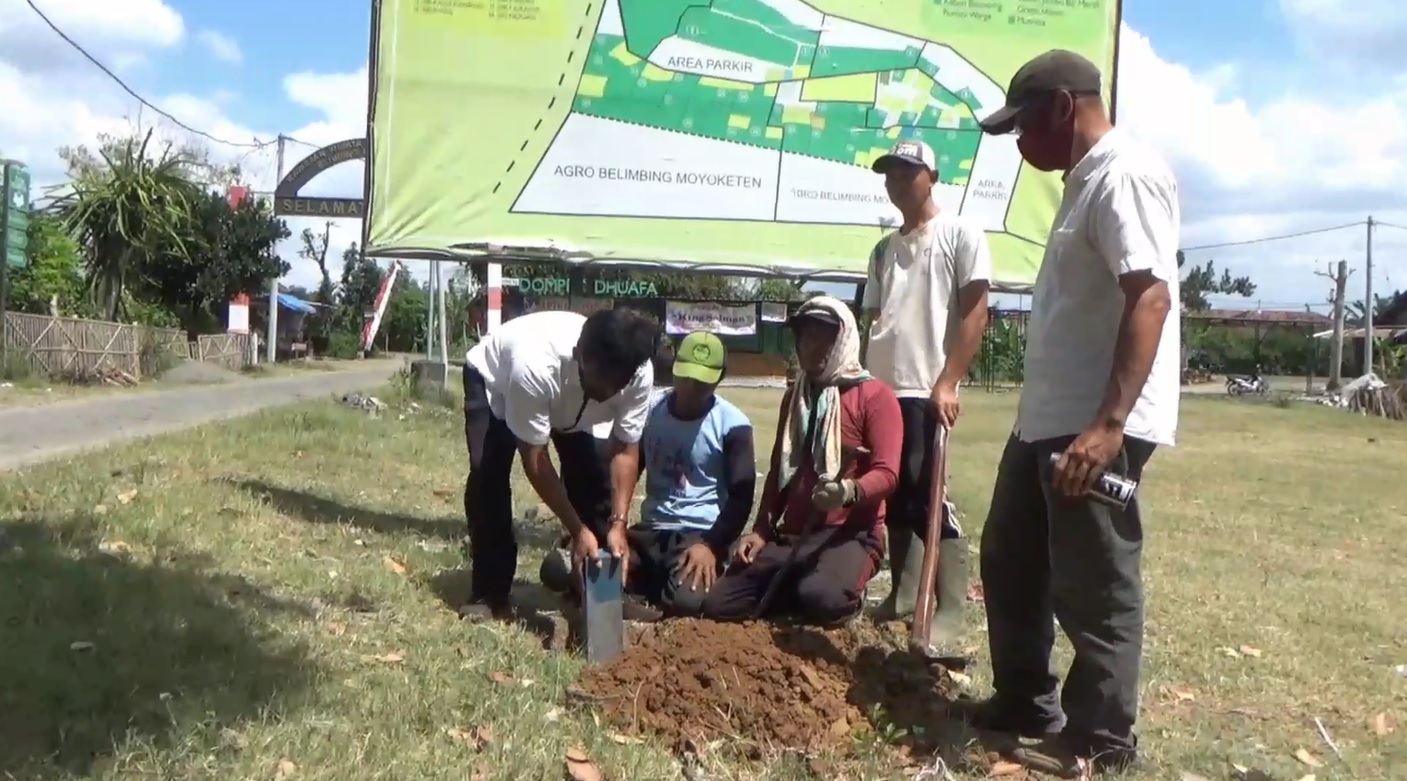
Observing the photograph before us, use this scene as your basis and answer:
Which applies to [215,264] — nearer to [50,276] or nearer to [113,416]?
[50,276]

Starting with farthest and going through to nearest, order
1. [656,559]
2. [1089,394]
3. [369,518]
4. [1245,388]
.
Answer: [1245,388] < [369,518] < [656,559] < [1089,394]

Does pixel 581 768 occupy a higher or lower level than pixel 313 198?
lower

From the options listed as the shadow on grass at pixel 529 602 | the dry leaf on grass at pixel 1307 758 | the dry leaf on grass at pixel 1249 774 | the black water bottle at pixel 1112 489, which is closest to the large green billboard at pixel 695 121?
the shadow on grass at pixel 529 602

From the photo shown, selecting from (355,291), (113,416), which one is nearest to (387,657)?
(113,416)

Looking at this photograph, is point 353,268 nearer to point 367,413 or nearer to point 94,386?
point 94,386

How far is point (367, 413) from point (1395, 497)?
1019 cm

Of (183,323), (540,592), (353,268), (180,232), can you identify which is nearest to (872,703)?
(540,592)

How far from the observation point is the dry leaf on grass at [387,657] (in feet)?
13.5

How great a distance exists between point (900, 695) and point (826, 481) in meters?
0.82

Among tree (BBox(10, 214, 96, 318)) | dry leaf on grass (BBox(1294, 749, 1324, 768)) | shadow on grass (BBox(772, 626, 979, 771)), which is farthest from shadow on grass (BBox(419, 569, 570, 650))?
tree (BBox(10, 214, 96, 318))

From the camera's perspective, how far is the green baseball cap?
4.79 metres

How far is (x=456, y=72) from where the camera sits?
6.87 metres

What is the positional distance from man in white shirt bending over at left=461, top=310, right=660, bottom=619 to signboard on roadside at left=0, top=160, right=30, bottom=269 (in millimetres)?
14250

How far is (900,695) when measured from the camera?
3.99 m
